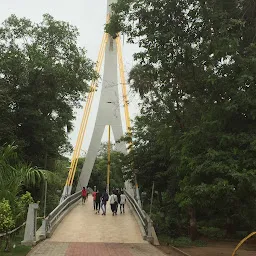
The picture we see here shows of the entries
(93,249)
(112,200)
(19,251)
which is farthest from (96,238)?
(112,200)

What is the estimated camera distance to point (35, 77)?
1978 centimetres

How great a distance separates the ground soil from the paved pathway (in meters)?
1.15

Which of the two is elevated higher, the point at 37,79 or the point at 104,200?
the point at 37,79

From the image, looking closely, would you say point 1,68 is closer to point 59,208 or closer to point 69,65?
point 69,65

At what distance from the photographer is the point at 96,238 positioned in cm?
1285

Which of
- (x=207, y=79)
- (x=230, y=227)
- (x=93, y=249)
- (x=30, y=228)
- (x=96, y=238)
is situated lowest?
(x=93, y=249)

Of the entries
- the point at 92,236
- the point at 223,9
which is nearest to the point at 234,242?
the point at 92,236

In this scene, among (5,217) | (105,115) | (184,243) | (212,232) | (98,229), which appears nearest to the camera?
(5,217)

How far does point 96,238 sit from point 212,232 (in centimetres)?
637

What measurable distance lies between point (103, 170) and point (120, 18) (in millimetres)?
44961

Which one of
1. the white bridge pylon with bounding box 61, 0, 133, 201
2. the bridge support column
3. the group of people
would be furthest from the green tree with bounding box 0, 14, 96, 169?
the white bridge pylon with bounding box 61, 0, 133, 201

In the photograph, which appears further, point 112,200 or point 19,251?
point 112,200

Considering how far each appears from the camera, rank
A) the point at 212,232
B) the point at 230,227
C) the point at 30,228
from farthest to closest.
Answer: the point at 212,232 < the point at 230,227 < the point at 30,228

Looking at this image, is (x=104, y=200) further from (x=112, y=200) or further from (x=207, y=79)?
(x=207, y=79)
